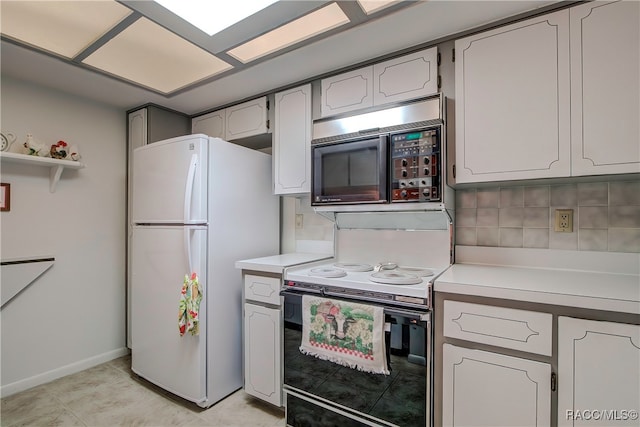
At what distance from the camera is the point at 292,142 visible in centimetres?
226

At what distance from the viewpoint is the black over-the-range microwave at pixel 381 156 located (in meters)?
1.62

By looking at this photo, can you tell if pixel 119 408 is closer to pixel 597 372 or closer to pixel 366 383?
pixel 366 383

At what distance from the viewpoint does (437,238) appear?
1952 mm

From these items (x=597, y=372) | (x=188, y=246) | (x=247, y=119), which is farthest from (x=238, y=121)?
(x=597, y=372)

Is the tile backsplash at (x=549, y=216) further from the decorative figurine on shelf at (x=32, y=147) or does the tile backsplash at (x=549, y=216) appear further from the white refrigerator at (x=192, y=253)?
the decorative figurine on shelf at (x=32, y=147)

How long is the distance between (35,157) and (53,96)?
0.59 m

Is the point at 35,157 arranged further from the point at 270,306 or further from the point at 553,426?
the point at 553,426

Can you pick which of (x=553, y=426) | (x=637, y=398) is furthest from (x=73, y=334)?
(x=637, y=398)

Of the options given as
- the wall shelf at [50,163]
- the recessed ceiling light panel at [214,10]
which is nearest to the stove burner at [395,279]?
the recessed ceiling light panel at [214,10]

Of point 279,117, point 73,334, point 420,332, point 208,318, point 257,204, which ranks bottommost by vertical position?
point 73,334

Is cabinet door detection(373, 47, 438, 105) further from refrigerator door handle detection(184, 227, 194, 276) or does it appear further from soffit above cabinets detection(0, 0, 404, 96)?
refrigerator door handle detection(184, 227, 194, 276)

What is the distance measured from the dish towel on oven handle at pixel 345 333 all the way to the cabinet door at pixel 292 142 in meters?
0.89

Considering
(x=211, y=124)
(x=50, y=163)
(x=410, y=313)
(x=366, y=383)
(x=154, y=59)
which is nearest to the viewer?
(x=410, y=313)

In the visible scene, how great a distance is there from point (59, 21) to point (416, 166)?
2091mm
